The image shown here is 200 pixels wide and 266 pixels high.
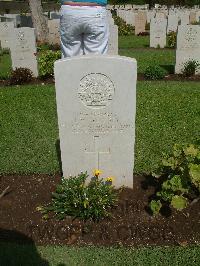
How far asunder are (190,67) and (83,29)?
6224mm

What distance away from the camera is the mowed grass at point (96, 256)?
3359 millimetres

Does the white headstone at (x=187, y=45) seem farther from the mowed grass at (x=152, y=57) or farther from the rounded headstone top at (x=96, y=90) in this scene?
the rounded headstone top at (x=96, y=90)

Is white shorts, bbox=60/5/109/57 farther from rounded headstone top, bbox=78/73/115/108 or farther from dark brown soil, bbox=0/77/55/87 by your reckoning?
dark brown soil, bbox=0/77/55/87

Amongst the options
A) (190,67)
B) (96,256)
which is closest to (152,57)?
(190,67)

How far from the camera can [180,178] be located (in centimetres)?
374

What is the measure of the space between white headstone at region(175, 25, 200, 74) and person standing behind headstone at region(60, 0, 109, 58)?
5.88 m

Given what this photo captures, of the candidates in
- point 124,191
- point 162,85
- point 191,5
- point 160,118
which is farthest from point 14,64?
point 191,5

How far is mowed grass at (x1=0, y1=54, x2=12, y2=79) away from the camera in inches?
457

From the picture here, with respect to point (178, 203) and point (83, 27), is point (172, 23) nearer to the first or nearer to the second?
point (83, 27)

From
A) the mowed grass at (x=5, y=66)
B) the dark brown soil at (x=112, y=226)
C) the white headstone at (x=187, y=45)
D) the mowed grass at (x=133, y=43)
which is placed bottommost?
the dark brown soil at (x=112, y=226)

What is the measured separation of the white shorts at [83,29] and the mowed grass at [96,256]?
2.82 meters

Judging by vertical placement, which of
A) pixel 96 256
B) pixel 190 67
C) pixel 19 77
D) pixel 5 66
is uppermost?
pixel 190 67

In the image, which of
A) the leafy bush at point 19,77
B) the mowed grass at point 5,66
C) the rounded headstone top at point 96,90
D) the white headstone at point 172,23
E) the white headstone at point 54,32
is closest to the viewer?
Result: the rounded headstone top at point 96,90

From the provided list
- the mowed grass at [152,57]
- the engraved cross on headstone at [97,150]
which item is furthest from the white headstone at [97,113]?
the mowed grass at [152,57]
